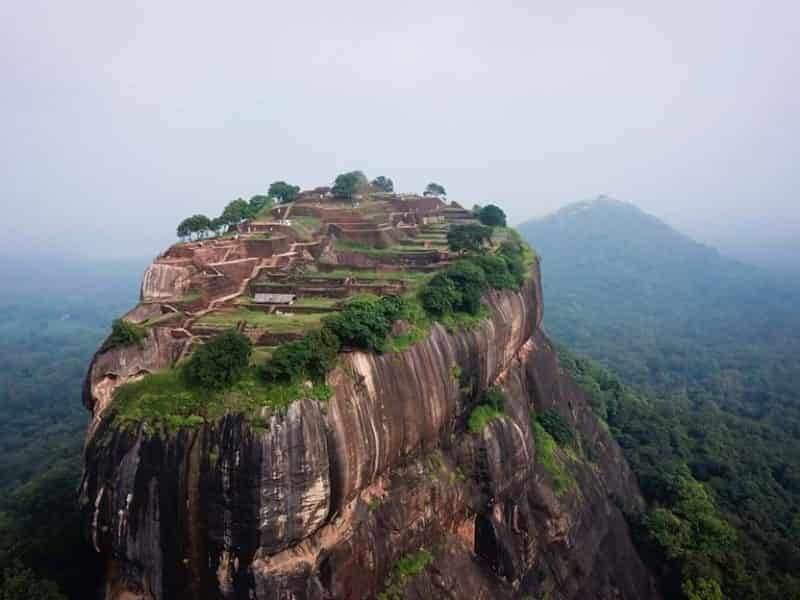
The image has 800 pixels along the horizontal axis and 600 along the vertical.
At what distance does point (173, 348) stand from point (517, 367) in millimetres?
20524

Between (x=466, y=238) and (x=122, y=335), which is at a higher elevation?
(x=466, y=238)

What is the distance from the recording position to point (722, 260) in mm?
176625

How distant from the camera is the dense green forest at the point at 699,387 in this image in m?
30.2

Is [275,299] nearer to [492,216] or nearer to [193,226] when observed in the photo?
[193,226]

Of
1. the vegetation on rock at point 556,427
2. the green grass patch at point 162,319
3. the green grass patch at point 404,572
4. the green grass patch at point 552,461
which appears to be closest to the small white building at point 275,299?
the green grass patch at point 162,319

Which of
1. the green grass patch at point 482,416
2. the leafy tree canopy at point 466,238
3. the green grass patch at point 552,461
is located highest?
the leafy tree canopy at point 466,238

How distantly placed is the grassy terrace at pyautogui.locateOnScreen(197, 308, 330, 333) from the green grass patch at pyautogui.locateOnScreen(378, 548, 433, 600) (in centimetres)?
989

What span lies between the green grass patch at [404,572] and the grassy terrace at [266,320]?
389 inches

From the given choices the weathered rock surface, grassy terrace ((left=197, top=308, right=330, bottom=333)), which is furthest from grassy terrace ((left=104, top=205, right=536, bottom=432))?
the weathered rock surface

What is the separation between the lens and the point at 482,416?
2506cm

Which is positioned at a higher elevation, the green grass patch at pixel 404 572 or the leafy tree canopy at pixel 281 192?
the leafy tree canopy at pixel 281 192

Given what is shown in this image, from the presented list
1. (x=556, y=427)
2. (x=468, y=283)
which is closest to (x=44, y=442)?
(x=468, y=283)

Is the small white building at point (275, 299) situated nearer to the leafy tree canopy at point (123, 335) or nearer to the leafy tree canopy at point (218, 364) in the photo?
the leafy tree canopy at point (123, 335)

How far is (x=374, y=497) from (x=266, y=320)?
8462 millimetres
